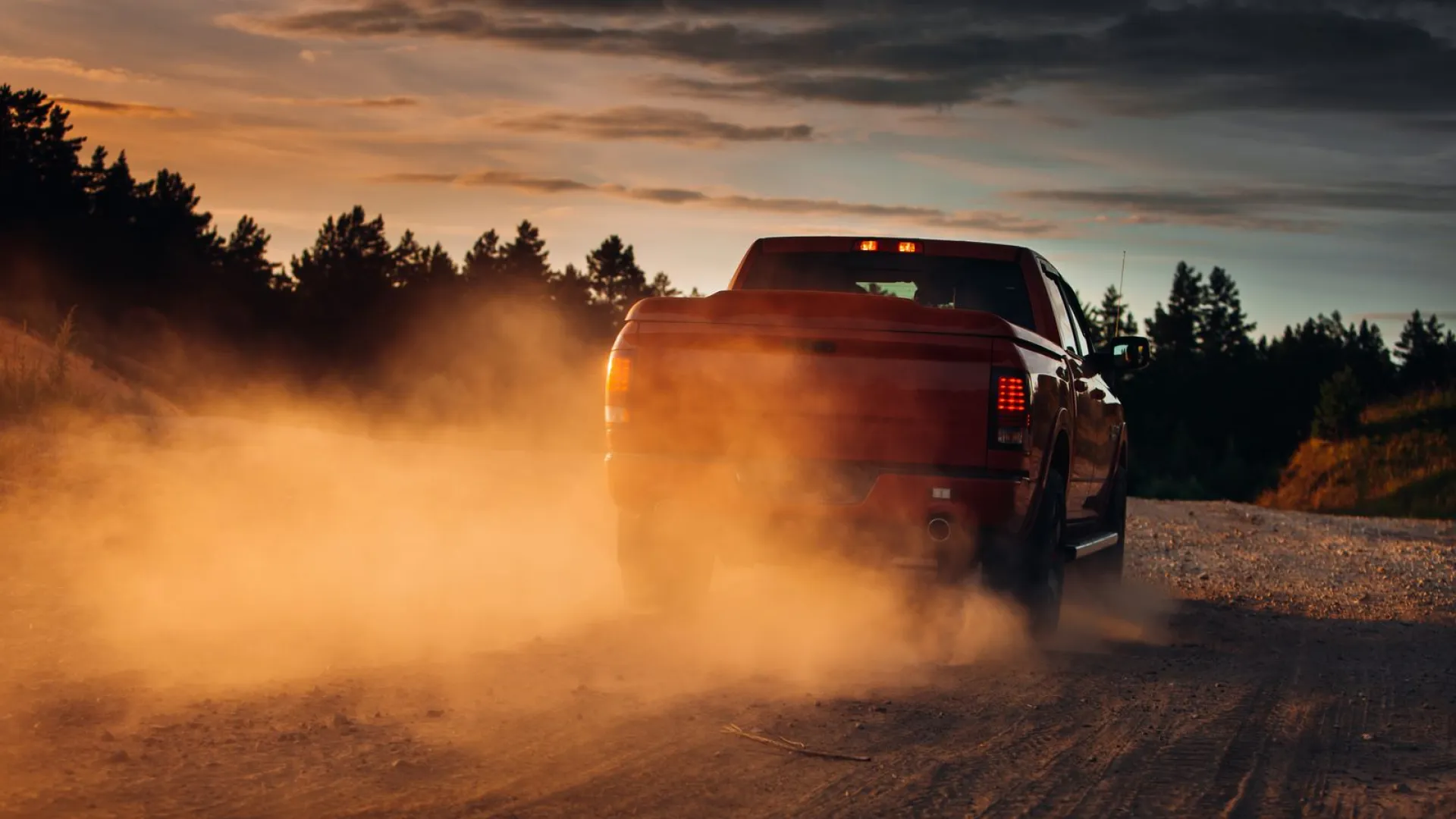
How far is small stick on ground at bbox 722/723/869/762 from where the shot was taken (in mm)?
5922

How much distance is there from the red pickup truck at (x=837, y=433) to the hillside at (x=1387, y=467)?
30442 mm

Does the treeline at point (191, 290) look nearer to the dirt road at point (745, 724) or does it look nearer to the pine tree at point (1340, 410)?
the dirt road at point (745, 724)

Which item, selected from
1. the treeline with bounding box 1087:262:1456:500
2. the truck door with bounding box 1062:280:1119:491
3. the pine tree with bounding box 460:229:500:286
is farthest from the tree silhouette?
the truck door with bounding box 1062:280:1119:491

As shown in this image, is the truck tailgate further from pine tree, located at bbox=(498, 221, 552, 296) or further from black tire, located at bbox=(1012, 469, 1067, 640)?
pine tree, located at bbox=(498, 221, 552, 296)

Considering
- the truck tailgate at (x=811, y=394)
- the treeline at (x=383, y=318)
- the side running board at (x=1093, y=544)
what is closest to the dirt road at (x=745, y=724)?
the side running board at (x=1093, y=544)

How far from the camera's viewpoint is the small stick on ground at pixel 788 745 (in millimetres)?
5922

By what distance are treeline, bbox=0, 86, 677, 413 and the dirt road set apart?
27.4m

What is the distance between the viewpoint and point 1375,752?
255 inches

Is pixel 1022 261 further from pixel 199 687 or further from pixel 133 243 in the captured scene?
pixel 133 243

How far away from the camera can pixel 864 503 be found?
8.11 m

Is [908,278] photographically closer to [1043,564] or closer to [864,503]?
[1043,564]

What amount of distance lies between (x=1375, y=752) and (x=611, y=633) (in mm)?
3983

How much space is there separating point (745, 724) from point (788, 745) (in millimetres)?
444

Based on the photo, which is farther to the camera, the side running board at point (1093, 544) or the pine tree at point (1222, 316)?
the pine tree at point (1222, 316)
